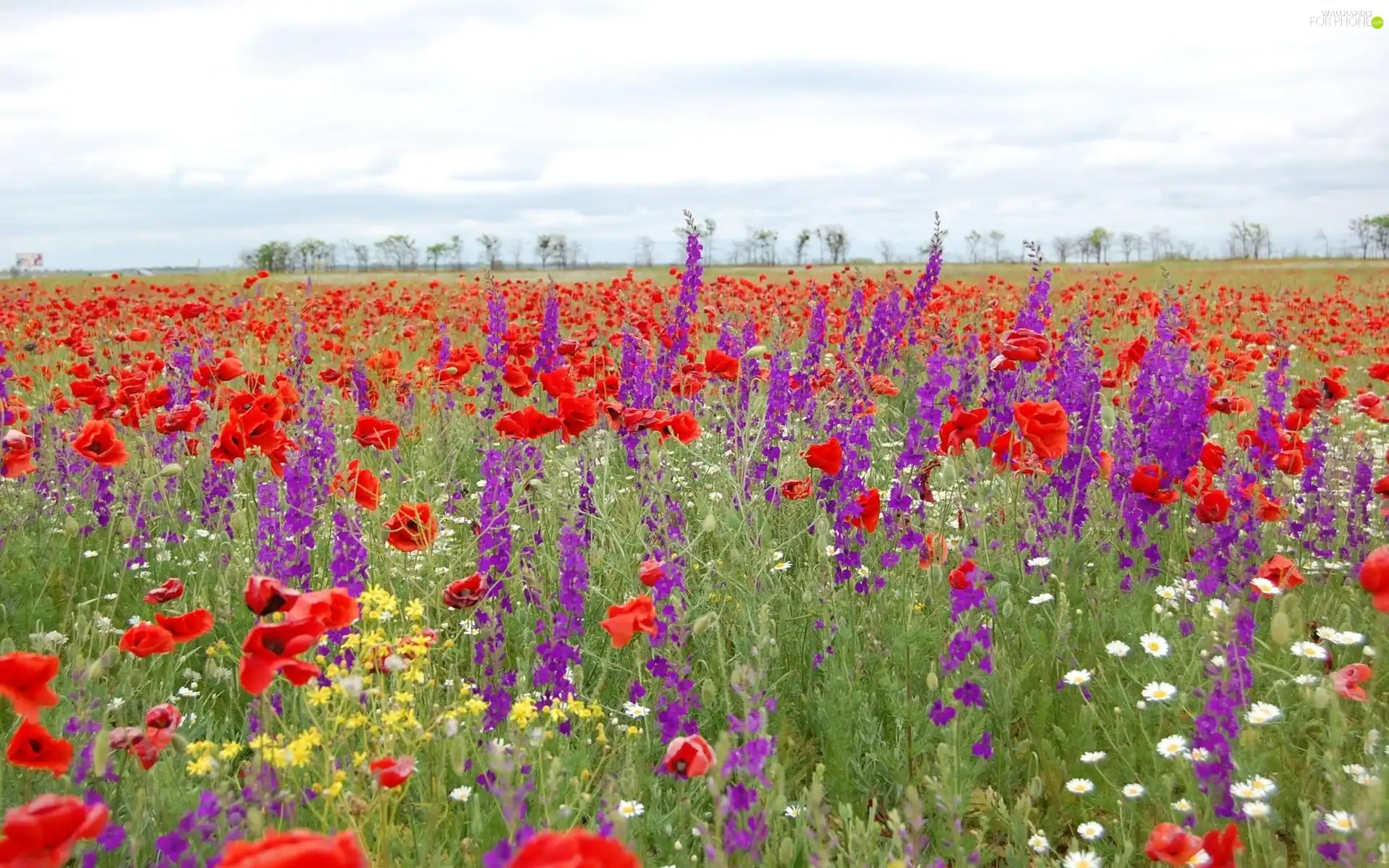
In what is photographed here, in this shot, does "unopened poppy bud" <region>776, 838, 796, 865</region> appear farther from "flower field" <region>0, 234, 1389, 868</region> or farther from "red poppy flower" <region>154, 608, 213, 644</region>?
"red poppy flower" <region>154, 608, 213, 644</region>

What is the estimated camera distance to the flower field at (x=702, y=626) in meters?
2.00

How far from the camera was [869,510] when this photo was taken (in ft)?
10.9

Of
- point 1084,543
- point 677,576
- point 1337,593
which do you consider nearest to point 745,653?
point 677,576

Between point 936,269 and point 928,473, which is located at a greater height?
point 936,269

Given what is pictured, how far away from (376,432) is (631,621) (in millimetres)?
1841

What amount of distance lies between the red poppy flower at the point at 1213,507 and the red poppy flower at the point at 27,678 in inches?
128

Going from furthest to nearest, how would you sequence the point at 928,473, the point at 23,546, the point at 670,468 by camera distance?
the point at 670,468
the point at 23,546
the point at 928,473

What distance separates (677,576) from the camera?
295cm

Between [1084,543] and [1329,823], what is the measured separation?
2.46m

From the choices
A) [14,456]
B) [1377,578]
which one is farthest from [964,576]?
[14,456]

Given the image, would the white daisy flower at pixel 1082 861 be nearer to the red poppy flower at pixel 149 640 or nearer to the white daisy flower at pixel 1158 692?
the white daisy flower at pixel 1158 692

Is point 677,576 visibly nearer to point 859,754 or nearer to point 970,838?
point 859,754

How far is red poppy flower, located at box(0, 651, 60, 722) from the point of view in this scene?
1734mm

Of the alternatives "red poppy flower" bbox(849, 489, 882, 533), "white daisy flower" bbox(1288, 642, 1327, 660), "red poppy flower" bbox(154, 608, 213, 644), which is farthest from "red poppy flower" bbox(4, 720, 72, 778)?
"white daisy flower" bbox(1288, 642, 1327, 660)
